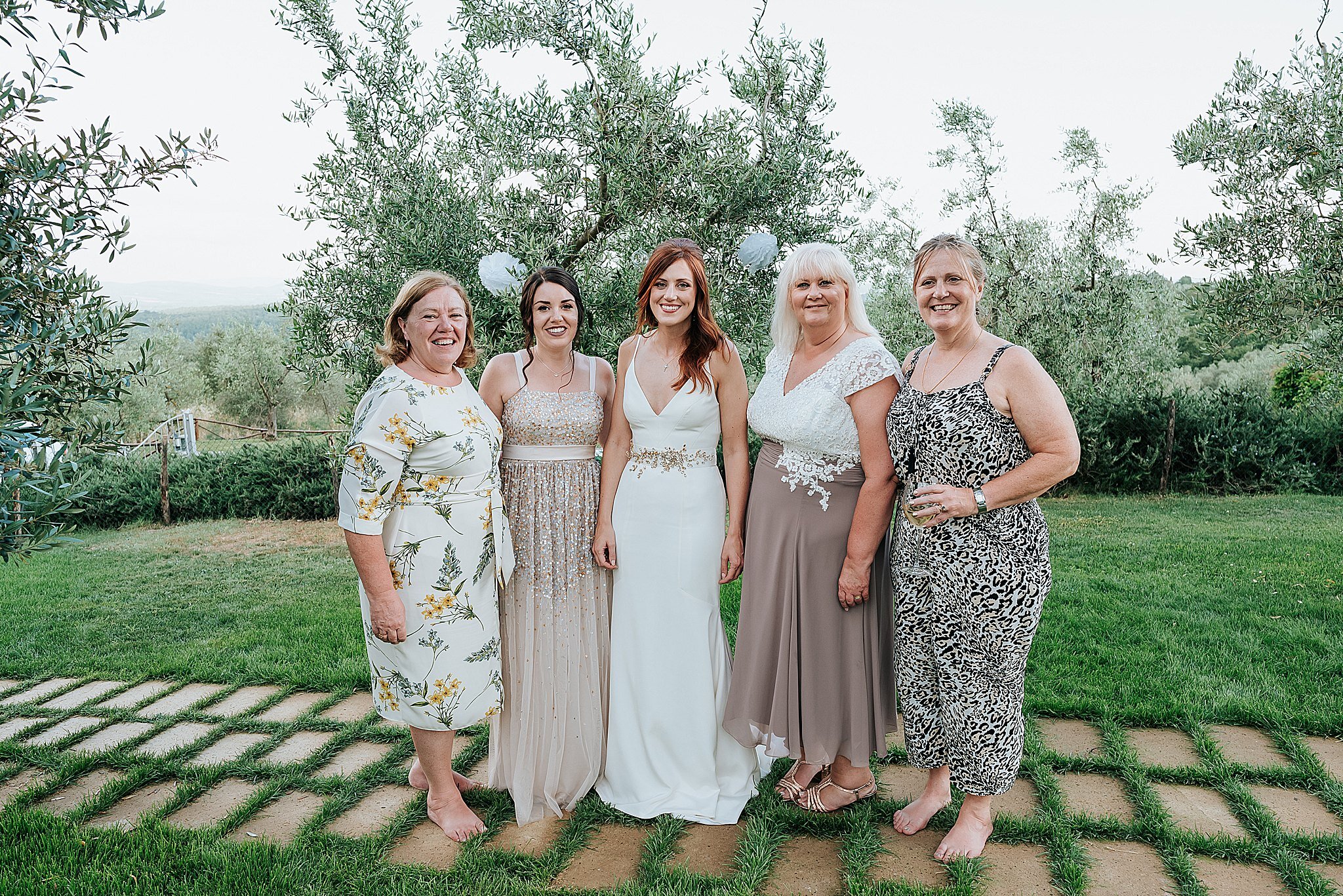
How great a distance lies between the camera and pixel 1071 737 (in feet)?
12.9

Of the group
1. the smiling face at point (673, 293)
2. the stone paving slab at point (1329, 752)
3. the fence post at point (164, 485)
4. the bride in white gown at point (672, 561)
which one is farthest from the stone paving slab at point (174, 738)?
the fence post at point (164, 485)

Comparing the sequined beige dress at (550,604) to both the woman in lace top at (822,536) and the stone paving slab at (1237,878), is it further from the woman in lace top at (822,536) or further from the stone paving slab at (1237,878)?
the stone paving slab at (1237,878)

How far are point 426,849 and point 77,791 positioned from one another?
179 cm

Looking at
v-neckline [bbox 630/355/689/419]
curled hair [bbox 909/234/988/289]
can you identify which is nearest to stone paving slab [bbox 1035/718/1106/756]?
curled hair [bbox 909/234/988/289]

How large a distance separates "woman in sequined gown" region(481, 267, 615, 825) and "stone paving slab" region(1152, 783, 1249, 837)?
7.82 feet

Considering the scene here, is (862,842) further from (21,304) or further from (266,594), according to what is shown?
(266,594)

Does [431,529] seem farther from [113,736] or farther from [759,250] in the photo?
[113,736]

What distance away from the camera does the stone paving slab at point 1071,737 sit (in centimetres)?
375

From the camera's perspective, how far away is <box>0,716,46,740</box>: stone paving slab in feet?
13.9

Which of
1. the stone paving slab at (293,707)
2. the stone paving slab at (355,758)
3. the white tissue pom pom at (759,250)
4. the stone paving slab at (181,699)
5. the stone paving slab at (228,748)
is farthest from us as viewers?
the stone paving slab at (181,699)

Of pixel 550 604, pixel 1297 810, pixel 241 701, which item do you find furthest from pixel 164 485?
pixel 1297 810

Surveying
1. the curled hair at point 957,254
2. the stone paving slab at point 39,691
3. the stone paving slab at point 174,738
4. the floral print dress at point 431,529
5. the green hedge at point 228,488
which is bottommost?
the stone paving slab at point 39,691

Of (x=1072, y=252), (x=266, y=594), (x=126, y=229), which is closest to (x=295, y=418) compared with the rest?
(x=266, y=594)

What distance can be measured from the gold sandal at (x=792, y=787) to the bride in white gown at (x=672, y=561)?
12cm
